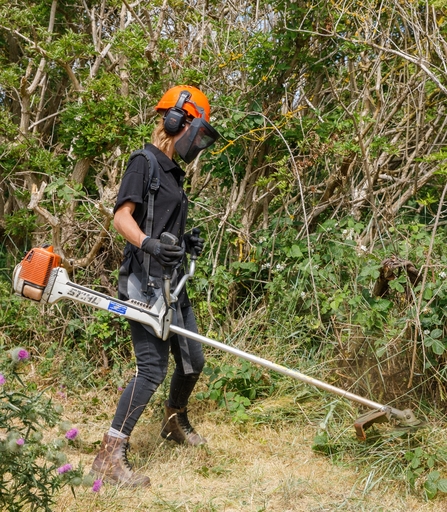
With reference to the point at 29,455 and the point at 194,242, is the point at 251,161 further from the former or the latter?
the point at 29,455

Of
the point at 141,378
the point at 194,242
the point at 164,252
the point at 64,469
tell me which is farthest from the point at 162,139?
the point at 64,469

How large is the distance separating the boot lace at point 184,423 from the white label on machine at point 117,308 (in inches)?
37.4

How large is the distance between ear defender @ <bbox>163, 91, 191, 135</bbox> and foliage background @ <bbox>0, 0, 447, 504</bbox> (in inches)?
53.1

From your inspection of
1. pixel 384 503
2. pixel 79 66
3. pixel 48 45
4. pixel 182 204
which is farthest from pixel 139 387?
pixel 79 66

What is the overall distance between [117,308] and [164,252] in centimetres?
44

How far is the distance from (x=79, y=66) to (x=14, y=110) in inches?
30.6

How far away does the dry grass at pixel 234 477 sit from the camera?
11.6 ft

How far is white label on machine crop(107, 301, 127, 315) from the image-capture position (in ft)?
12.2

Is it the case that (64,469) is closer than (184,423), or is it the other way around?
(64,469)

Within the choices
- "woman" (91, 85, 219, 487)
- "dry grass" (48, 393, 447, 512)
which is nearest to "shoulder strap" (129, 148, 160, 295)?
"woman" (91, 85, 219, 487)

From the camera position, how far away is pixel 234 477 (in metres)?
3.96

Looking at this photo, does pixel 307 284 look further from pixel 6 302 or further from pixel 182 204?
pixel 6 302

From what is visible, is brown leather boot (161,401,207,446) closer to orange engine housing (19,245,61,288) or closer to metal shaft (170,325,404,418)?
metal shaft (170,325,404,418)

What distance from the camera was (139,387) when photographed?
384 cm
